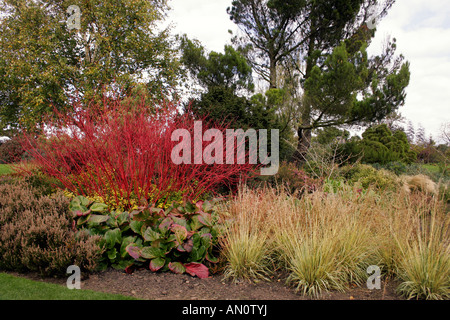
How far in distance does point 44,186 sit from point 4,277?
7.95ft

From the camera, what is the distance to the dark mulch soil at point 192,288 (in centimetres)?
313

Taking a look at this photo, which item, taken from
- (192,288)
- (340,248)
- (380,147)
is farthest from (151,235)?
(380,147)

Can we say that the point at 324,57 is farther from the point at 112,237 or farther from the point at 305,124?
the point at 112,237

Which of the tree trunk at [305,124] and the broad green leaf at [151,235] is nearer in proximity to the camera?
the broad green leaf at [151,235]

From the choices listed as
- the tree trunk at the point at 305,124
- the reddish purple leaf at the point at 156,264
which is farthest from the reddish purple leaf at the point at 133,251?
the tree trunk at the point at 305,124

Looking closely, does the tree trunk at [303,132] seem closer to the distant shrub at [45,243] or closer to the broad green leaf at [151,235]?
the broad green leaf at [151,235]

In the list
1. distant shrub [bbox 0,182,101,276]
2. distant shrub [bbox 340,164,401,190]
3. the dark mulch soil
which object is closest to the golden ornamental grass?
the dark mulch soil

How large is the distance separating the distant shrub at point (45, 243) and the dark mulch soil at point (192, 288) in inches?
5.9

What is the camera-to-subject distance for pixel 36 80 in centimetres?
1460

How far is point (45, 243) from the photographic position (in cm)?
365

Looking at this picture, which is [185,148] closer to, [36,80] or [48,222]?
[48,222]

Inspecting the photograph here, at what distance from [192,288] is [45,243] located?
1.66m

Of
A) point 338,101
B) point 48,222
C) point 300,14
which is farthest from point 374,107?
point 48,222
